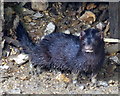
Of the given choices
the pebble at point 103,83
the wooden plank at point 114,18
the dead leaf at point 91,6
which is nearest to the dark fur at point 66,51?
the pebble at point 103,83

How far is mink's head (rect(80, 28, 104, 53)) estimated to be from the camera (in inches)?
179

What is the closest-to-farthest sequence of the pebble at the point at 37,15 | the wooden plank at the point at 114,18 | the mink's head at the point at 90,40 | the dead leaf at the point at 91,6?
the mink's head at the point at 90,40 < the wooden plank at the point at 114,18 < the pebble at the point at 37,15 < the dead leaf at the point at 91,6

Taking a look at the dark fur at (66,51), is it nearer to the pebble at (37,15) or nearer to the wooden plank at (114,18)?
the pebble at (37,15)

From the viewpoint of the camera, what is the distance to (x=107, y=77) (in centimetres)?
500

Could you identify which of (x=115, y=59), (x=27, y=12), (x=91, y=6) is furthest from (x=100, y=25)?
(x=27, y=12)

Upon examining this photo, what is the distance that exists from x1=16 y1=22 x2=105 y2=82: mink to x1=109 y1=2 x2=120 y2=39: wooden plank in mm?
659

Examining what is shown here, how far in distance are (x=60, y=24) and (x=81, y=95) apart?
1.20 metres

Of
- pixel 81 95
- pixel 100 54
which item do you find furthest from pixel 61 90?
pixel 100 54

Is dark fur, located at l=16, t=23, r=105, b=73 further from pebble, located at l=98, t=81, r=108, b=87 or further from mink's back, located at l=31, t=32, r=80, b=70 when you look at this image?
pebble, located at l=98, t=81, r=108, b=87

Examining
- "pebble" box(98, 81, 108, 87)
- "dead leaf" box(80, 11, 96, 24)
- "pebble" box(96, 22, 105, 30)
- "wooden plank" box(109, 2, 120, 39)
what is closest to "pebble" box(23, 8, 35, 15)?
"dead leaf" box(80, 11, 96, 24)

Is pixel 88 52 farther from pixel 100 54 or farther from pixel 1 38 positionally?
pixel 1 38

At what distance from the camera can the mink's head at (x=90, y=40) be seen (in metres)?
4.55

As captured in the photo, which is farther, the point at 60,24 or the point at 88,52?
the point at 60,24

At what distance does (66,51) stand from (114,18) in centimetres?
81
